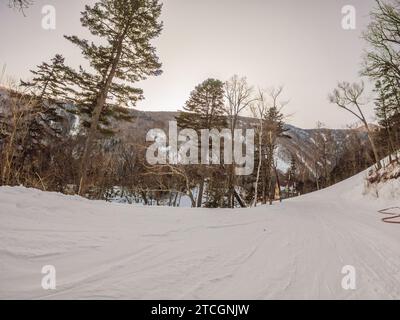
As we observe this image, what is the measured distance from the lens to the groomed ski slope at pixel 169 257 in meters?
2.68

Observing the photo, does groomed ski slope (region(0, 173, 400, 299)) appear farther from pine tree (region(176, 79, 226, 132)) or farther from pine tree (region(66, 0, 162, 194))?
pine tree (region(176, 79, 226, 132))

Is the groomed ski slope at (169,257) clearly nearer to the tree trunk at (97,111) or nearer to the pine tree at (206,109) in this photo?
the tree trunk at (97,111)

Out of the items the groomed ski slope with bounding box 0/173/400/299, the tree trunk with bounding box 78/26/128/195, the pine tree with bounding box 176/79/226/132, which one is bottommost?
the groomed ski slope with bounding box 0/173/400/299

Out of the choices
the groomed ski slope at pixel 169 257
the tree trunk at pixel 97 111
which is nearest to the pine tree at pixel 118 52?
the tree trunk at pixel 97 111

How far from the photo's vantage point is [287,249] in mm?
4531

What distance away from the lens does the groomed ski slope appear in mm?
2681

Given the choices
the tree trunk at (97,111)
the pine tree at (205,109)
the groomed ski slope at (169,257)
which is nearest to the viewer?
the groomed ski slope at (169,257)

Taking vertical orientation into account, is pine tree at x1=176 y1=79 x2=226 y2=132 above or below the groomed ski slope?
above

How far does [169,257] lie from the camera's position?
12.1 feet

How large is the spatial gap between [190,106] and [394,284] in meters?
22.6

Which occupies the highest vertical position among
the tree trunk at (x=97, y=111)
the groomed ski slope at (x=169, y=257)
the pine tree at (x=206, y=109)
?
the pine tree at (x=206, y=109)

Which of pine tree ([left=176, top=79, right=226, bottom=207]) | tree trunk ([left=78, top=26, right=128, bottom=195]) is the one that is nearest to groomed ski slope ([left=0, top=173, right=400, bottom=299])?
tree trunk ([left=78, top=26, right=128, bottom=195])

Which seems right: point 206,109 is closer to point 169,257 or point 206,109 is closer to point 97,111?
point 97,111
